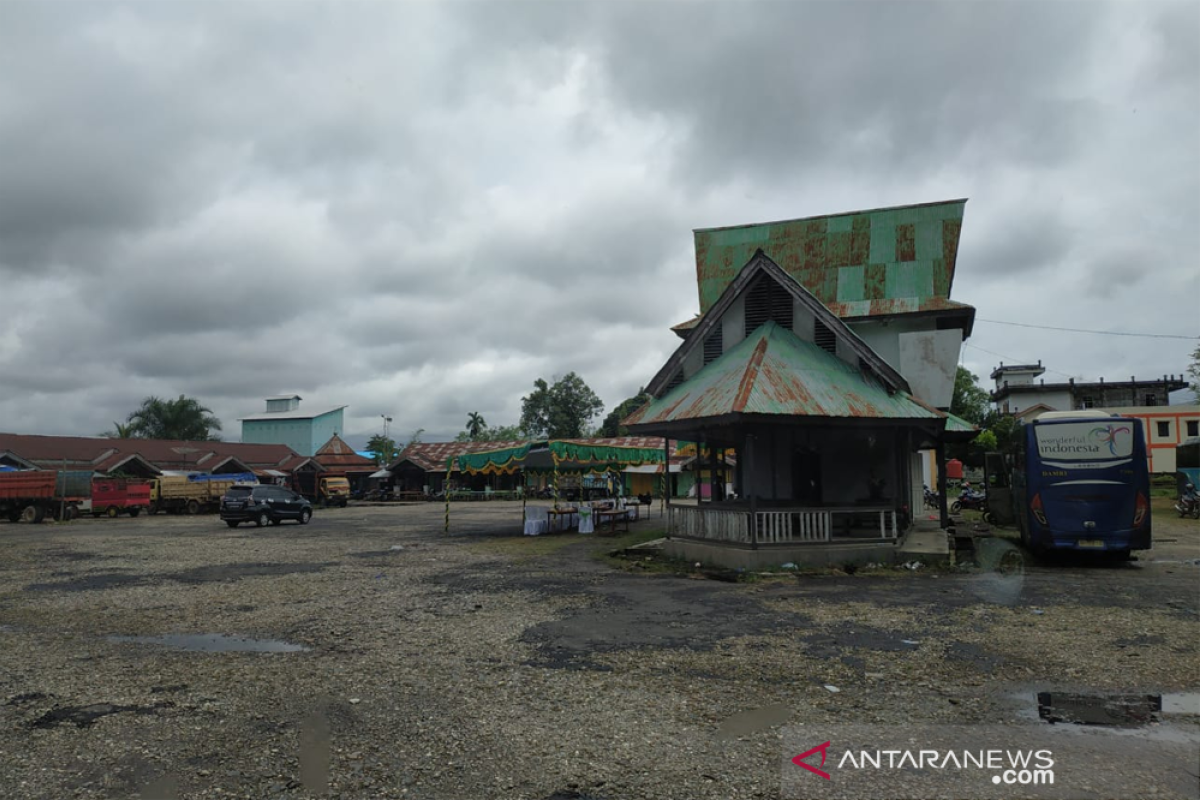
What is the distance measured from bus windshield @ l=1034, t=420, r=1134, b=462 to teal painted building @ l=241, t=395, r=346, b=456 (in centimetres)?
8007

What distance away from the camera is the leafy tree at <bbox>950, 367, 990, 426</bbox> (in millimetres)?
63938

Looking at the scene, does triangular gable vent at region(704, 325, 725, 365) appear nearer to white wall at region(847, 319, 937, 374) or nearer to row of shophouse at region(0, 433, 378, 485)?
white wall at region(847, 319, 937, 374)

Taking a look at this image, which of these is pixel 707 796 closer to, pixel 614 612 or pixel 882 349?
pixel 614 612

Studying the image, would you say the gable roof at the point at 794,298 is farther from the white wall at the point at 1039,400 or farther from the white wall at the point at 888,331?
the white wall at the point at 1039,400

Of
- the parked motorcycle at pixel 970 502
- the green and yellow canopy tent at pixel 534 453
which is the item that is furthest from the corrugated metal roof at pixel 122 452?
the parked motorcycle at pixel 970 502

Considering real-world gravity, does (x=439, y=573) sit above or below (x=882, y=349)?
below

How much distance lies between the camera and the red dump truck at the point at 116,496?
38906 mm

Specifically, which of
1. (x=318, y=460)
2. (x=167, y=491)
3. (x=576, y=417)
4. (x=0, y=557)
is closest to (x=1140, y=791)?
(x=0, y=557)

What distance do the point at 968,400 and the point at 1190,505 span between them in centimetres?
3872

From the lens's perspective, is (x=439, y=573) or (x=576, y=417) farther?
(x=576, y=417)

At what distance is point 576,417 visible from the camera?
8894cm

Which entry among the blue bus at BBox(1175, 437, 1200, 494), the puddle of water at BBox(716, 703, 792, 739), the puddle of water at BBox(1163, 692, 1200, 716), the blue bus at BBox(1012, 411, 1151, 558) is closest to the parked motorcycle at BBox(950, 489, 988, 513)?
the blue bus at BBox(1175, 437, 1200, 494)

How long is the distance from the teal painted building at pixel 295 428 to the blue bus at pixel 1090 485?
80015 millimetres

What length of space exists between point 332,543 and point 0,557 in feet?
26.9
